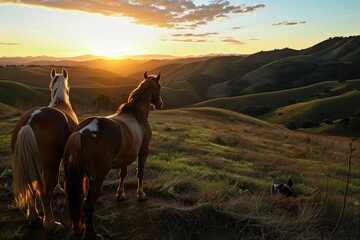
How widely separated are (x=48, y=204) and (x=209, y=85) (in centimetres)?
18733

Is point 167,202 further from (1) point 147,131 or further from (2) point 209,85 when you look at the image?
(2) point 209,85

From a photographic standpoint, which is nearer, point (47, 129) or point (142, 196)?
point (47, 129)

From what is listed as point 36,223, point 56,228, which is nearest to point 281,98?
point 36,223

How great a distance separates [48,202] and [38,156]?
3.17ft

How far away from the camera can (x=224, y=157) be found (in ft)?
53.6

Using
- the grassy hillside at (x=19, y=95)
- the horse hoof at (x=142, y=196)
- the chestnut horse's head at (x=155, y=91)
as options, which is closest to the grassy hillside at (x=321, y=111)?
the grassy hillside at (x=19, y=95)

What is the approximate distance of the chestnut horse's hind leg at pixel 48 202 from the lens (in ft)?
18.8

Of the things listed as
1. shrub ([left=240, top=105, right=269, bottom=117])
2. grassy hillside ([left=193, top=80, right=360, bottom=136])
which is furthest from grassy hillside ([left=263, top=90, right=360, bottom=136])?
shrub ([left=240, top=105, right=269, bottom=117])

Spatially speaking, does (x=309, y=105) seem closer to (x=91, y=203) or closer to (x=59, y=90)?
(x=59, y=90)

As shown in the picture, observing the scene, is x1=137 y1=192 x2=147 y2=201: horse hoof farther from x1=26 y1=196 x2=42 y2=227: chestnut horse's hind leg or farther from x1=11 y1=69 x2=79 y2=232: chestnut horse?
x1=26 y1=196 x2=42 y2=227: chestnut horse's hind leg

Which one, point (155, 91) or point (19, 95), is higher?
point (155, 91)

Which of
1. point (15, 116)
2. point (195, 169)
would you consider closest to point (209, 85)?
point (15, 116)

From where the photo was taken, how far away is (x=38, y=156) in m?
5.57

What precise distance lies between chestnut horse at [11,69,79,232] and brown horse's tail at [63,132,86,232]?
67 cm
